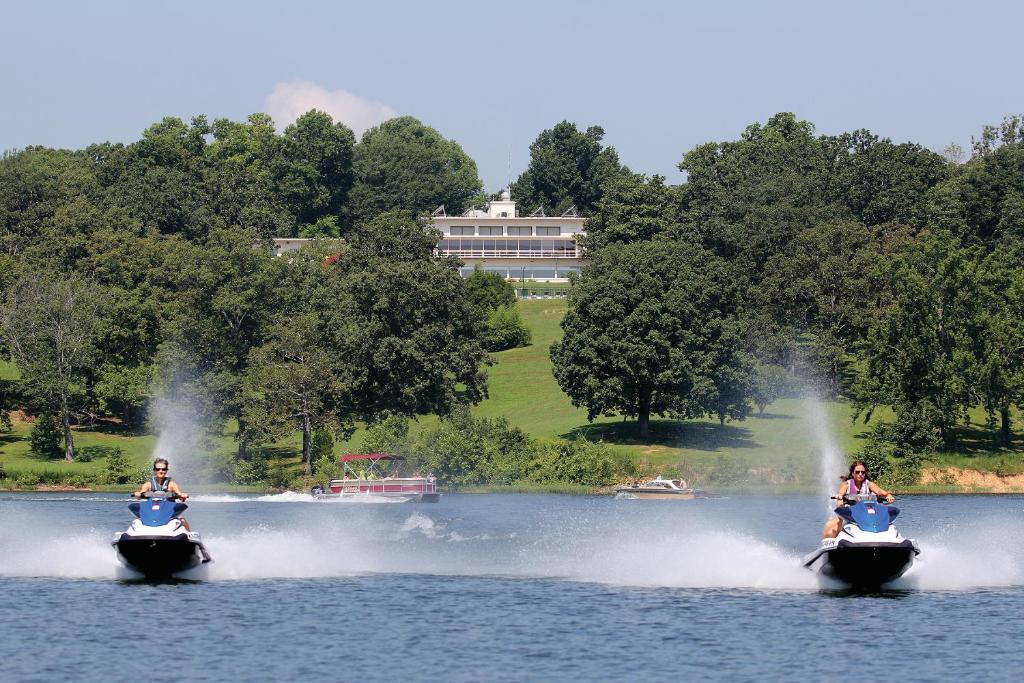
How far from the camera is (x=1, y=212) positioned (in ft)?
523

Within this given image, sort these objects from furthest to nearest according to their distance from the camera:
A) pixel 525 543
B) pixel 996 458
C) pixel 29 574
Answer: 1. pixel 996 458
2. pixel 525 543
3. pixel 29 574

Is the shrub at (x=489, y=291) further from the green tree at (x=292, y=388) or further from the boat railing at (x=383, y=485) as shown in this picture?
the boat railing at (x=383, y=485)

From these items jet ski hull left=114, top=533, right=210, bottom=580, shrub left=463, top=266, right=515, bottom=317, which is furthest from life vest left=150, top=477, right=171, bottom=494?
shrub left=463, top=266, right=515, bottom=317

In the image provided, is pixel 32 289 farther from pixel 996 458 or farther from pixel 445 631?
pixel 445 631

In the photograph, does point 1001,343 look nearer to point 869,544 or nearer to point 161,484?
point 869,544

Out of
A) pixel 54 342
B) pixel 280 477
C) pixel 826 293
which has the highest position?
pixel 826 293

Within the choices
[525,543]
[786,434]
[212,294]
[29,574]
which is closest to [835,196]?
[786,434]

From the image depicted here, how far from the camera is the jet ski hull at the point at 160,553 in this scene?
4097cm

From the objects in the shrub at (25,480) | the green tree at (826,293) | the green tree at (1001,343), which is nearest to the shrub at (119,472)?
the shrub at (25,480)

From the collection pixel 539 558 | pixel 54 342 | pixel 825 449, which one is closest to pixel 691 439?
pixel 825 449

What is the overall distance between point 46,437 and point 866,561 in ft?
254

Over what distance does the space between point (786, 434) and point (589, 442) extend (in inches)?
535

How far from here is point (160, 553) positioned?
4122 cm

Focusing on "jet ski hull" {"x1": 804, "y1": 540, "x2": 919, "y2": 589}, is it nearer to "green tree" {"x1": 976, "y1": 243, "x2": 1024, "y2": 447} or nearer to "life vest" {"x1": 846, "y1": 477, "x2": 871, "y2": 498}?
"life vest" {"x1": 846, "y1": 477, "x2": 871, "y2": 498}
